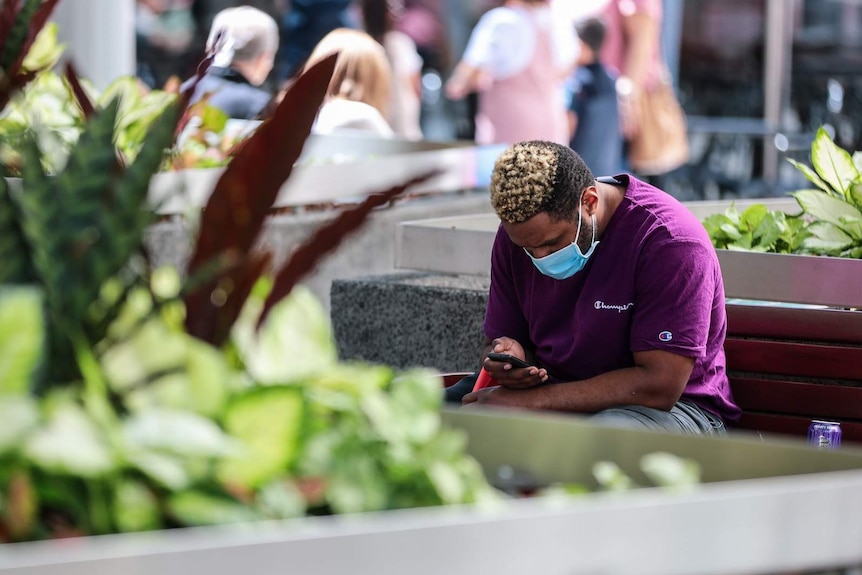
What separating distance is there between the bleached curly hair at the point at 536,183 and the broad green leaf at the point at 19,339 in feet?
7.49

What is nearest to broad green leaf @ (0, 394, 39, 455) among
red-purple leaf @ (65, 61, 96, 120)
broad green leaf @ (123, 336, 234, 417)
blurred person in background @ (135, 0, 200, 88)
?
Answer: broad green leaf @ (123, 336, 234, 417)

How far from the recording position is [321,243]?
1267 millimetres

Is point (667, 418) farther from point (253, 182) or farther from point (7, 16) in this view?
point (253, 182)

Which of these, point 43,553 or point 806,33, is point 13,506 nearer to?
point 43,553

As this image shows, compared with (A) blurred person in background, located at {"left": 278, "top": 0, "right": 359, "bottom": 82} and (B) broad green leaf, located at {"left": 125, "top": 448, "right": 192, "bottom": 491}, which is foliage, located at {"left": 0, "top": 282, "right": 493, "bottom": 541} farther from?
(A) blurred person in background, located at {"left": 278, "top": 0, "right": 359, "bottom": 82}

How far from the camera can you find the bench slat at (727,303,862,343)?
3.53 metres

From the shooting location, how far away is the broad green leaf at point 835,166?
3908 mm

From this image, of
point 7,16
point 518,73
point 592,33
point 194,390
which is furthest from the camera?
point 592,33

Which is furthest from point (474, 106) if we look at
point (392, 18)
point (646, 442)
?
point (646, 442)

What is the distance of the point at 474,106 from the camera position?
12.5 m

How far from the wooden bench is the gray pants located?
23 cm

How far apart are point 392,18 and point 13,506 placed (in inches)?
331

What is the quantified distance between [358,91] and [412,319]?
2844 millimetres

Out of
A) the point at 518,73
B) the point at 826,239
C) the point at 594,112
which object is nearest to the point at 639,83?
the point at 594,112
